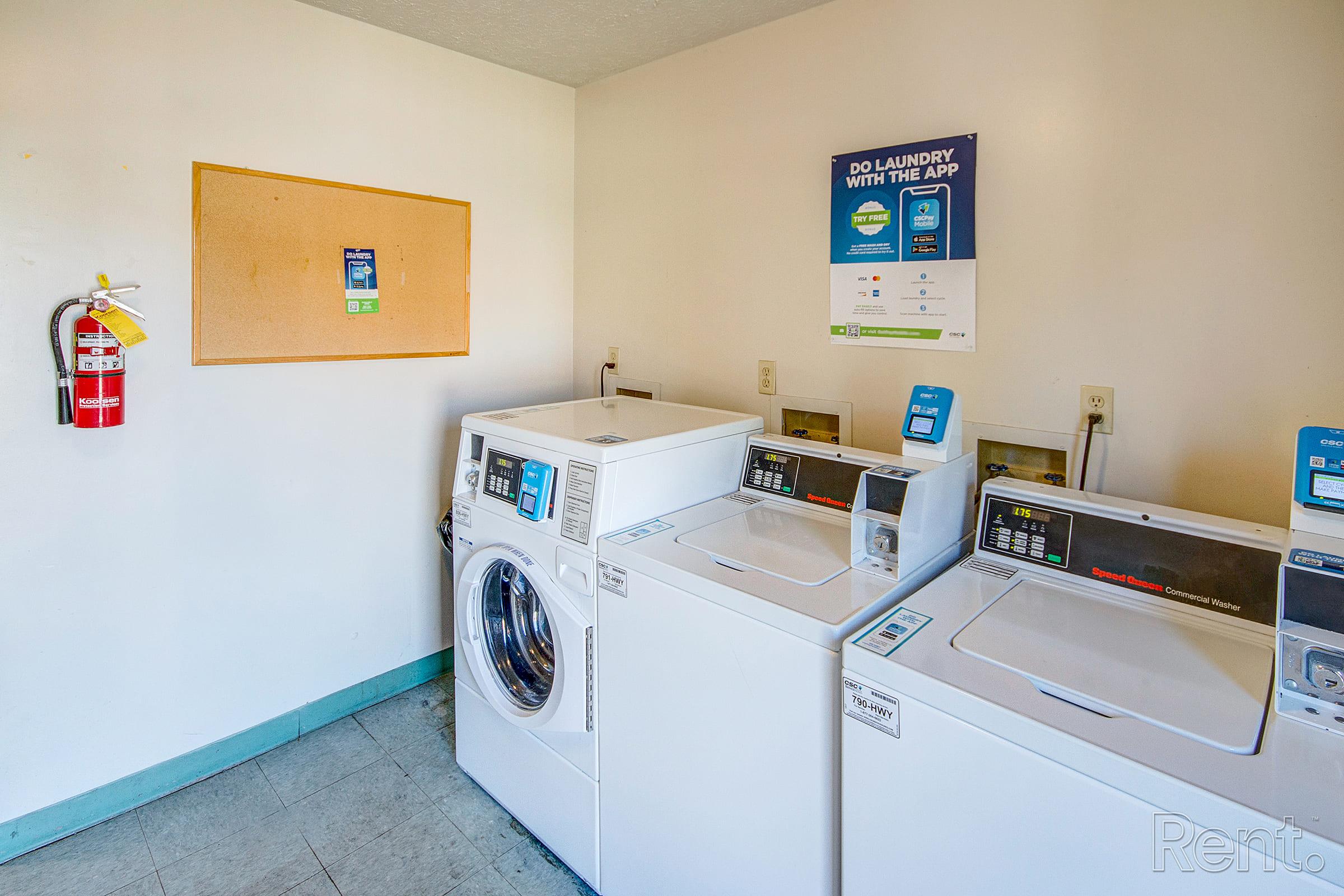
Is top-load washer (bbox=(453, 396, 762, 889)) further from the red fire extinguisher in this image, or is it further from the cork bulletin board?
the red fire extinguisher

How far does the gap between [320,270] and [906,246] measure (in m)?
1.91

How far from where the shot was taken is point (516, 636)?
2.15 metres

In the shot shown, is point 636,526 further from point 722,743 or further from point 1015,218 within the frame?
point 1015,218

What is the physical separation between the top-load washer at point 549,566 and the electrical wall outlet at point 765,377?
0.23m

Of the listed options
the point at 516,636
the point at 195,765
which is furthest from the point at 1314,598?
the point at 195,765

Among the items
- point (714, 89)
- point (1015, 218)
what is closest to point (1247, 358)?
point (1015, 218)

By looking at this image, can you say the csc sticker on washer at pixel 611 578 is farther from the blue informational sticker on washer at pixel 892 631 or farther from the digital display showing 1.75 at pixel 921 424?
the digital display showing 1.75 at pixel 921 424

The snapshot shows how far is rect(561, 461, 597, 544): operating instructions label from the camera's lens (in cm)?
175

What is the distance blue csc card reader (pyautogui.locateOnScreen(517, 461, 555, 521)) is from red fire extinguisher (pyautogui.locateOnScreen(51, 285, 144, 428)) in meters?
1.16

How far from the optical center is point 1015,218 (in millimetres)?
1816

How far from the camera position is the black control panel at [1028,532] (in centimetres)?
152

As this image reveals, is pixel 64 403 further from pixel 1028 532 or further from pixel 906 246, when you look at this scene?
pixel 1028 532

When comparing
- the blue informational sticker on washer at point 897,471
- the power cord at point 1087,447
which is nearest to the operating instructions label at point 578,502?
the blue informational sticker on washer at point 897,471

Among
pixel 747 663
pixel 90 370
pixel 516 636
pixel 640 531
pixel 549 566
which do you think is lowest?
pixel 516 636
